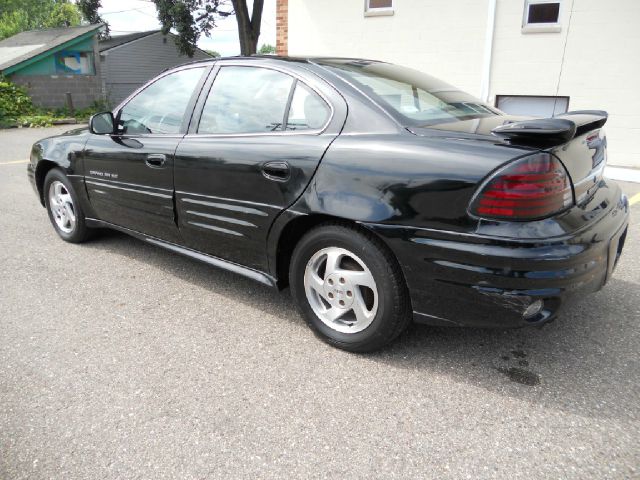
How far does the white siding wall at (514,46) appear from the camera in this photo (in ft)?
25.7

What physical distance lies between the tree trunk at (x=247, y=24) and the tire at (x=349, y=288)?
20162mm

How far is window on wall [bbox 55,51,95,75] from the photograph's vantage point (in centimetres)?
2117

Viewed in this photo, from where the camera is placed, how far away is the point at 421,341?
2.95 meters

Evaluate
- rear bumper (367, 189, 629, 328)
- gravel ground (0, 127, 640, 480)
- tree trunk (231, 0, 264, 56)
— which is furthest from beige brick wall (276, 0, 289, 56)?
tree trunk (231, 0, 264, 56)

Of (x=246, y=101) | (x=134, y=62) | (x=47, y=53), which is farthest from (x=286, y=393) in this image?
(x=134, y=62)

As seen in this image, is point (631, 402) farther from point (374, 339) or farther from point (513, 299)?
point (374, 339)

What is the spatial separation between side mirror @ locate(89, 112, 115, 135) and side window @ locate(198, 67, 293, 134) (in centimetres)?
102

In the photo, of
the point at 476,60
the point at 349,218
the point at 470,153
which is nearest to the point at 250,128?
the point at 349,218

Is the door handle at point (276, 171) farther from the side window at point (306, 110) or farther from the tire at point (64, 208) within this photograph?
the tire at point (64, 208)

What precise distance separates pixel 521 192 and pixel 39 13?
8050 cm

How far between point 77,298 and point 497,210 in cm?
287

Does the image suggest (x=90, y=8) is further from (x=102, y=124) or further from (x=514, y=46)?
(x=102, y=124)

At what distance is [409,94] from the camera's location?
3.03 metres

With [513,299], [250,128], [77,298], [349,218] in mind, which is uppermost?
[250,128]
